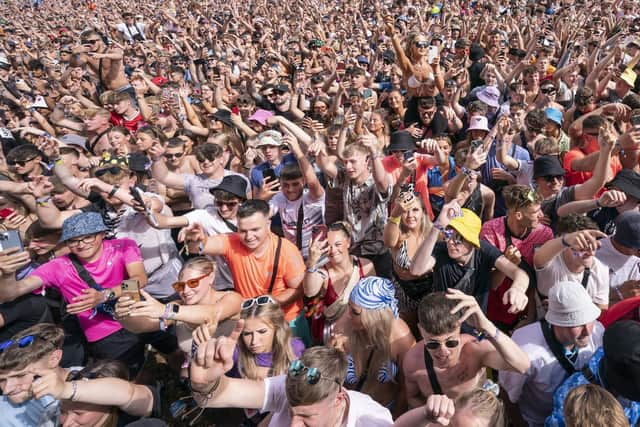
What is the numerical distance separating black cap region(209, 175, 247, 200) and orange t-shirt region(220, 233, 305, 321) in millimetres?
550

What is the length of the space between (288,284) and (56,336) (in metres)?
1.67

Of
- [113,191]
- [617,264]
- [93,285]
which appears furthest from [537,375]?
[113,191]

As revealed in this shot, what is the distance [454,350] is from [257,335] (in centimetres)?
126

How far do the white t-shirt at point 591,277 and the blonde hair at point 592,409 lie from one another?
1.14 metres

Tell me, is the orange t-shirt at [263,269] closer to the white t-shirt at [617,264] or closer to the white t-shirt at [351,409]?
the white t-shirt at [351,409]

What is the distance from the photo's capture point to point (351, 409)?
2346 millimetres

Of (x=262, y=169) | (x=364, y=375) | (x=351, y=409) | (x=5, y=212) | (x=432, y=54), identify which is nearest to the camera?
(x=351, y=409)

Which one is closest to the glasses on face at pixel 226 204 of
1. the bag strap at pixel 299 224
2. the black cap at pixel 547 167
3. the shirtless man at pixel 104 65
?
the bag strap at pixel 299 224

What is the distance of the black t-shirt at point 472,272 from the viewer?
10.7ft

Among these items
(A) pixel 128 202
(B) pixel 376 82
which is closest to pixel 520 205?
(A) pixel 128 202

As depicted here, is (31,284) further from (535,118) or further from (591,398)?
(535,118)

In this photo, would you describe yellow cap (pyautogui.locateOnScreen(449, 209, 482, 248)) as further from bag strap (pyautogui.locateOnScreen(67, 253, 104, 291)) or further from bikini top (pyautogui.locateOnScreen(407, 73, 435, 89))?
bikini top (pyautogui.locateOnScreen(407, 73, 435, 89))

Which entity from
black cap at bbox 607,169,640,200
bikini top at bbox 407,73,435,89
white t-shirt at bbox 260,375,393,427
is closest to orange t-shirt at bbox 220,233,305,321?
white t-shirt at bbox 260,375,393,427

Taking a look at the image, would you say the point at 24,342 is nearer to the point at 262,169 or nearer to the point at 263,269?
the point at 263,269
